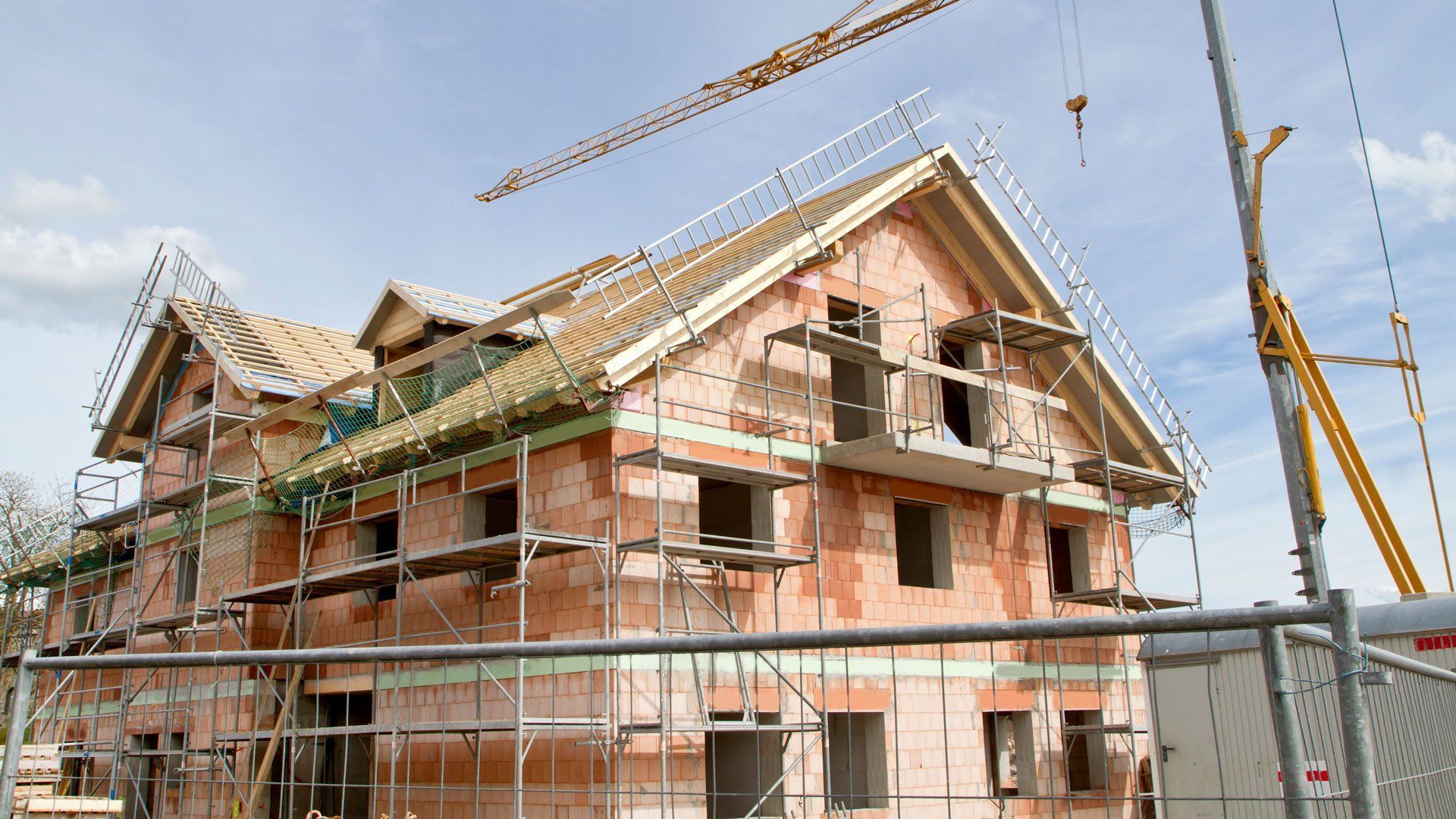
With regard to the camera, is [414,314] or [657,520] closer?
[657,520]

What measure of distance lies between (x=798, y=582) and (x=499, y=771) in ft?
14.0

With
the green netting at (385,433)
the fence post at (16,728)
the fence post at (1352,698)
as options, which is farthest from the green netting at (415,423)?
the fence post at (1352,698)

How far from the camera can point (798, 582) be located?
15.2 m

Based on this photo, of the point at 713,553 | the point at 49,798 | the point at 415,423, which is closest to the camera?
the point at 49,798

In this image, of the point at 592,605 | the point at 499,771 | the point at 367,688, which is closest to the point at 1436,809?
the point at 592,605

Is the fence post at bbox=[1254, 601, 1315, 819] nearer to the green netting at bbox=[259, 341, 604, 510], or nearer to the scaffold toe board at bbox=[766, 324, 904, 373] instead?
the green netting at bbox=[259, 341, 604, 510]

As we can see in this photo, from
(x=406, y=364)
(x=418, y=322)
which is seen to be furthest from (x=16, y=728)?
(x=418, y=322)

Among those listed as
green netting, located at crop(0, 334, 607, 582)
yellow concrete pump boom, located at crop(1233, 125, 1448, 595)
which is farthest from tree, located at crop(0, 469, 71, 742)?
yellow concrete pump boom, located at crop(1233, 125, 1448, 595)

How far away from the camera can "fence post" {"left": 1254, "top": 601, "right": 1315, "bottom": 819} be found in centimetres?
393

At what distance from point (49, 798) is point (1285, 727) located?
1200 centimetres

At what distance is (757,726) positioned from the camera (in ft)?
18.8

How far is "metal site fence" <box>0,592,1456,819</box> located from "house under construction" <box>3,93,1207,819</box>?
111 millimetres

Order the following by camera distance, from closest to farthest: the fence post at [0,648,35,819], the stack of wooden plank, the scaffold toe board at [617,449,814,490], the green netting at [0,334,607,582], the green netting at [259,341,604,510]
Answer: the fence post at [0,648,35,819] < the stack of wooden plank < the scaffold toe board at [617,449,814,490] < the green netting at [259,341,604,510] < the green netting at [0,334,607,582]

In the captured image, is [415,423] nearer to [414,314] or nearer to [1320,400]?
[414,314]
